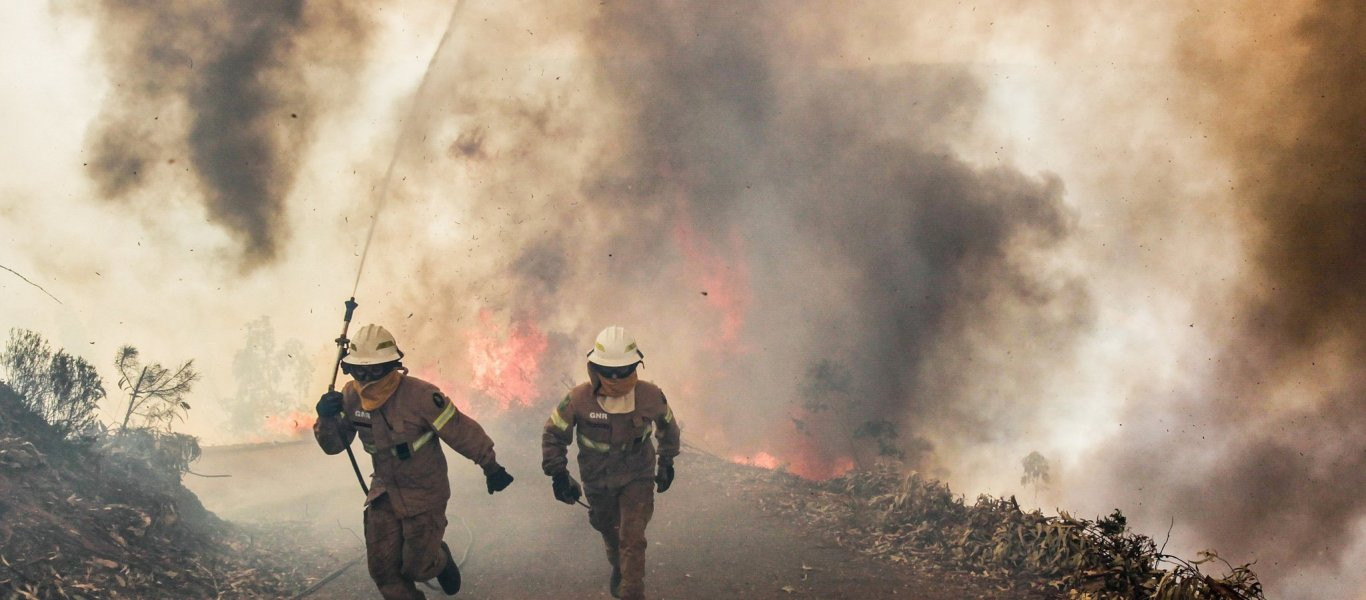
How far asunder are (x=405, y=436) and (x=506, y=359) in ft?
37.2

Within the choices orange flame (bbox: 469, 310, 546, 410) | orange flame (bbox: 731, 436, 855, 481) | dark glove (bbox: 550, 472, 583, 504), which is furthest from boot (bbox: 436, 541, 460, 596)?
orange flame (bbox: 731, 436, 855, 481)

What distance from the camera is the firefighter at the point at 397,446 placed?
5.21 metres

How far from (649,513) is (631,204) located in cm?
1297

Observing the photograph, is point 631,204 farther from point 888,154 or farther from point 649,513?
point 649,513

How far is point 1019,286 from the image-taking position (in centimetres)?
1706

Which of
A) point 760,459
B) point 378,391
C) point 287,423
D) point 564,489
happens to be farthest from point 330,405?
point 287,423

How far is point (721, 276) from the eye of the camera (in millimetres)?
18000

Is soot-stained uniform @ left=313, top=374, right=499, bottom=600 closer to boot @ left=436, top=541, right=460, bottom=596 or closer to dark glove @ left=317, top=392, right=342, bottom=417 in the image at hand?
dark glove @ left=317, top=392, right=342, bottom=417

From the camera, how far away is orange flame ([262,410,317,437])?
837 inches

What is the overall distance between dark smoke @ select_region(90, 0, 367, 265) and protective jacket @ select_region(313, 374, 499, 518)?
11643 millimetres

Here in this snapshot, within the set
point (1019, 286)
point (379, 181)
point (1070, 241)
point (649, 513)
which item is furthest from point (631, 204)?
point (649, 513)

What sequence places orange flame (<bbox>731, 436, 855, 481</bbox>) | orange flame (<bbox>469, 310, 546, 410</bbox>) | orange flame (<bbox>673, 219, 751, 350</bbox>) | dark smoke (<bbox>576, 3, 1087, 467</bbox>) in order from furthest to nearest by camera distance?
1. orange flame (<bbox>673, 219, 751, 350</bbox>)
2. dark smoke (<bbox>576, 3, 1087, 467</bbox>)
3. orange flame (<bbox>469, 310, 546, 410</bbox>)
4. orange flame (<bbox>731, 436, 855, 481</bbox>)

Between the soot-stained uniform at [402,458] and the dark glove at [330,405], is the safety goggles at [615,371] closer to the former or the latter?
the soot-stained uniform at [402,458]

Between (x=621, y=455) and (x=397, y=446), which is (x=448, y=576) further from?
(x=621, y=455)
